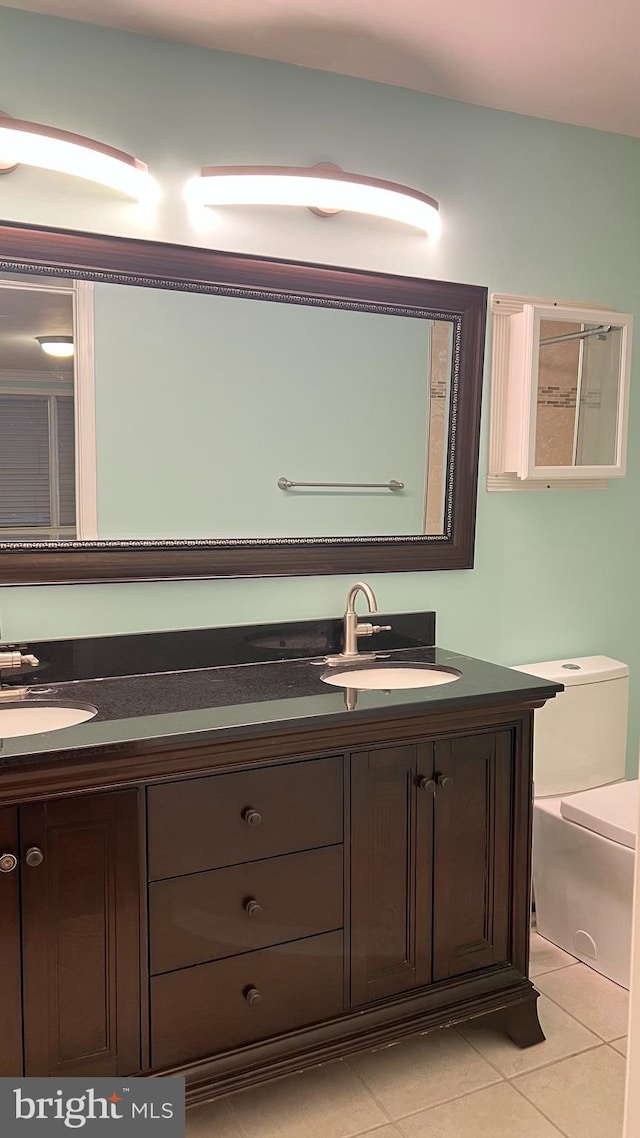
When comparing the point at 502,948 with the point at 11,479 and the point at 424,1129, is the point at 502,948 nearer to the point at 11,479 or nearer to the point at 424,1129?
the point at 424,1129

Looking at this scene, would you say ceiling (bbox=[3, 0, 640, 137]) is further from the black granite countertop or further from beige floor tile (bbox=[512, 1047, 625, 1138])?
beige floor tile (bbox=[512, 1047, 625, 1138])

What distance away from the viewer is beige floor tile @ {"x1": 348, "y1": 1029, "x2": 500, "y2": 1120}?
184 centimetres

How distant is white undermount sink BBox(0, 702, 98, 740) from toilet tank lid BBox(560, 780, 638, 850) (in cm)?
134

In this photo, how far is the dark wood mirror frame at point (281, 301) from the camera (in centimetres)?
193

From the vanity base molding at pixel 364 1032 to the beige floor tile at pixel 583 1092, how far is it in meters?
0.11

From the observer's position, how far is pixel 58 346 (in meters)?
1.93

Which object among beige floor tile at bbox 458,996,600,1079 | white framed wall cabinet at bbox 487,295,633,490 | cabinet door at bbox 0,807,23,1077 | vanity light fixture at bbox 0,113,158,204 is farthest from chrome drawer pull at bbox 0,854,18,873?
white framed wall cabinet at bbox 487,295,633,490

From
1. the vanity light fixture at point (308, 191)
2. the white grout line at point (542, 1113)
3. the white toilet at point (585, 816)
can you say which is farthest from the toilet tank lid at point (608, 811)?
the vanity light fixture at point (308, 191)

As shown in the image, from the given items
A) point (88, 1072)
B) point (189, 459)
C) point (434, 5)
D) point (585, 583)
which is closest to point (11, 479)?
point (189, 459)

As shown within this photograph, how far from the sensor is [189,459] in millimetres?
A: 2111

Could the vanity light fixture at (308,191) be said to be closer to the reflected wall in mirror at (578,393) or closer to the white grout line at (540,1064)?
the reflected wall in mirror at (578,393)

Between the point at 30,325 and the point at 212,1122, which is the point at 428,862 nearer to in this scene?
the point at 212,1122

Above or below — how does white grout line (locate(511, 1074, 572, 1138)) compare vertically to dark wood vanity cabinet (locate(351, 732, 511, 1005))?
below

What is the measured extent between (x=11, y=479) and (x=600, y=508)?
5.74ft
